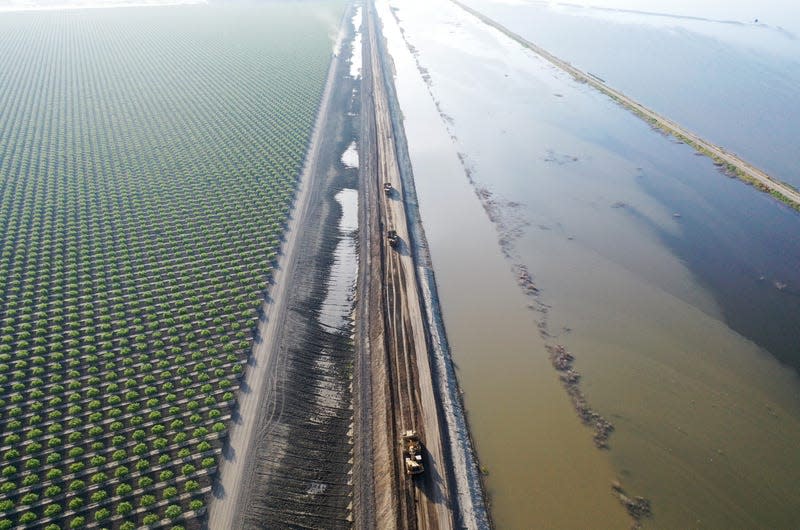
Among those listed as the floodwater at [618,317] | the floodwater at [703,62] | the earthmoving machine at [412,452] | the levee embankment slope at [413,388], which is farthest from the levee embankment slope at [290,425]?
the floodwater at [703,62]

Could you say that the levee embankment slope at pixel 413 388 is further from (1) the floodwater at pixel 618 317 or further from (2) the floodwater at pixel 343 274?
(2) the floodwater at pixel 343 274

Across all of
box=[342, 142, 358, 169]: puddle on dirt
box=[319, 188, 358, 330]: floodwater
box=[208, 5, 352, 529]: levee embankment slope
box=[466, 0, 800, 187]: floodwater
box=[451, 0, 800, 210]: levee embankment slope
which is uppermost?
box=[466, 0, 800, 187]: floodwater

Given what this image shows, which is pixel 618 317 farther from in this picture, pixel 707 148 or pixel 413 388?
pixel 707 148

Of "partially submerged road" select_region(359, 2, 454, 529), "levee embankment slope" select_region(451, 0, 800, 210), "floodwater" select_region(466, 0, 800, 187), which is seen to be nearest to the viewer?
"partially submerged road" select_region(359, 2, 454, 529)

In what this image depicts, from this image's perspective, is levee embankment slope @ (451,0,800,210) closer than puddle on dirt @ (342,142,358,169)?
Yes

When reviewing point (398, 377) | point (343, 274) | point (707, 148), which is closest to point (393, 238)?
point (343, 274)

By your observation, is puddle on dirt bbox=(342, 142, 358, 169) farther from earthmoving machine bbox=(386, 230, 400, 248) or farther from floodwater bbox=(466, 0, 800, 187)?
floodwater bbox=(466, 0, 800, 187)

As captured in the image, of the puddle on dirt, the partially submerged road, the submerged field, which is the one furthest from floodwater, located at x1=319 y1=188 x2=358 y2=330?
the puddle on dirt
